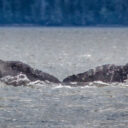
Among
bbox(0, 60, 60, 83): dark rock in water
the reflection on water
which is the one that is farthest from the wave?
the reflection on water

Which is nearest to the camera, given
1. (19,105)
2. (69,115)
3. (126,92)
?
(69,115)

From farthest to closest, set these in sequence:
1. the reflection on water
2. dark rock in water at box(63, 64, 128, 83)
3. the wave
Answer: dark rock in water at box(63, 64, 128, 83)
the wave
the reflection on water

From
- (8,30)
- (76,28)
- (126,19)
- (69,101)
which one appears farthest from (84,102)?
(76,28)

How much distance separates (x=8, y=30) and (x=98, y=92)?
9873cm

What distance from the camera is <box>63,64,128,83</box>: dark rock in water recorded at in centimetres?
2169

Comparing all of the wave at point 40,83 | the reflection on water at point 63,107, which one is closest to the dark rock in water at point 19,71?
the wave at point 40,83

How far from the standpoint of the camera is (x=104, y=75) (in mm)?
21703

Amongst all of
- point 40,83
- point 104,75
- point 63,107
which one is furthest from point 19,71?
point 63,107

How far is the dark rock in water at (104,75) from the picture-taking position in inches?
854

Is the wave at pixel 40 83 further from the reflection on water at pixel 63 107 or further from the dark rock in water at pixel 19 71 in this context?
the reflection on water at pixel 63 107

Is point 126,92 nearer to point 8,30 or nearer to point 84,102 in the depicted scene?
point 84,102

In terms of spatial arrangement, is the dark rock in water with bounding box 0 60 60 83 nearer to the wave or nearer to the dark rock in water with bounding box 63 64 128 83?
the wave

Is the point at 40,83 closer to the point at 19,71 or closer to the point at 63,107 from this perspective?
the point at 19,71

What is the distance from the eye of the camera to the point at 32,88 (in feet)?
68.5
